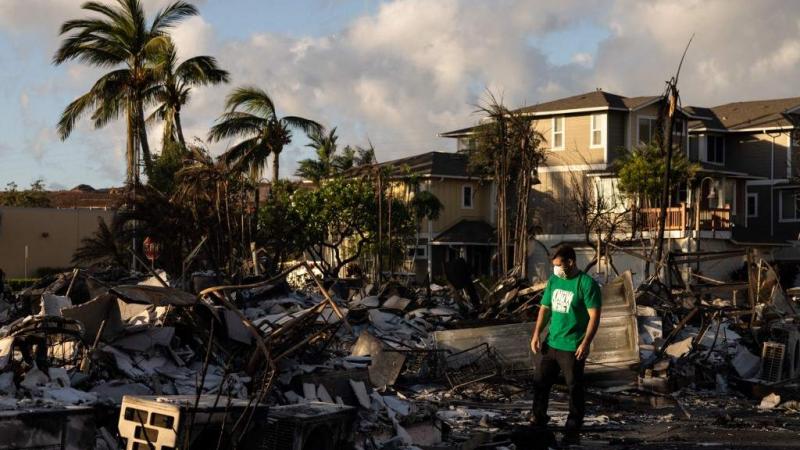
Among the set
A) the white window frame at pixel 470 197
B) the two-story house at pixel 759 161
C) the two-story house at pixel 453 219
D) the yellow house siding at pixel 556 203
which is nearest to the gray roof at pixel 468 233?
the two-story house at pixel 453 219

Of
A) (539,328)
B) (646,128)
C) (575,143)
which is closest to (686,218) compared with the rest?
(646,128)

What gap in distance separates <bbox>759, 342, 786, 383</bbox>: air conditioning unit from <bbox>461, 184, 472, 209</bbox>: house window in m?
38.2

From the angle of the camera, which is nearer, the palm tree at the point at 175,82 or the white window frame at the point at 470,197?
the palm tree at the point at 175,82

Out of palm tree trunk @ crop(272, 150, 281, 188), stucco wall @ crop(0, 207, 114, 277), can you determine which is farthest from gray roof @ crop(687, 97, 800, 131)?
stucco wall @ crop(0, 207, 114, 277)

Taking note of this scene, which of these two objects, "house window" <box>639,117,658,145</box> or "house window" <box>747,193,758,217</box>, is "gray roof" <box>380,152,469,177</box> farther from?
"house window" <box>747,193,758,217</box>

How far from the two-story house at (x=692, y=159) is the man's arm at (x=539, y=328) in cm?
3376

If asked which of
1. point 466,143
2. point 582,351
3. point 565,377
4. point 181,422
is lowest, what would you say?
point 565,377

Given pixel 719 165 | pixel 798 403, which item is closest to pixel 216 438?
pixel 798 403

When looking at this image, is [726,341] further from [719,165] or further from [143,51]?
[719,165]

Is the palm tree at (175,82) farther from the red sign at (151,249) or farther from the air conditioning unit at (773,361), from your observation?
the air conditioning unit at (773,361)

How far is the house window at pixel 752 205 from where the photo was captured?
2045 inches

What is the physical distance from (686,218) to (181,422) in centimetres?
3909

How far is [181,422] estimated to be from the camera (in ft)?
22.1

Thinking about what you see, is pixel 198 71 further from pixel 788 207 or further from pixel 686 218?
pixel 788 207
